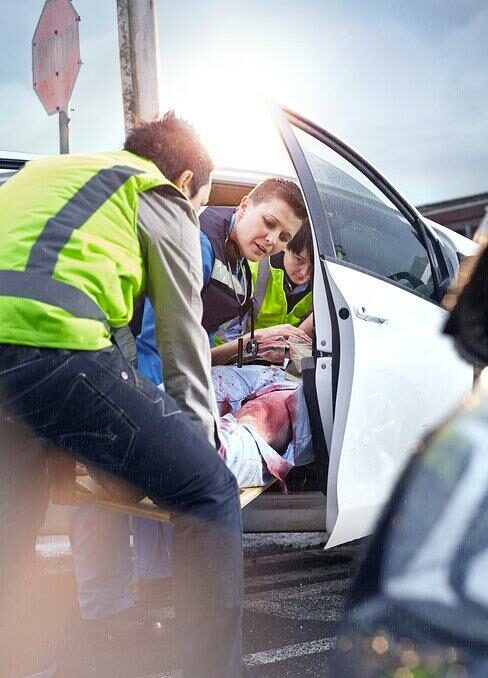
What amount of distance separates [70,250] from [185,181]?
0.50 m

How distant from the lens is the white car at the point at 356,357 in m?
2.74

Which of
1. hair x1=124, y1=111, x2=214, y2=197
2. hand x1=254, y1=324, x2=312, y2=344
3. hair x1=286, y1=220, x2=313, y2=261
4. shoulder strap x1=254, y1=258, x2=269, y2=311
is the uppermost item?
hair x1=124, y1=111, x2=214, y2=197

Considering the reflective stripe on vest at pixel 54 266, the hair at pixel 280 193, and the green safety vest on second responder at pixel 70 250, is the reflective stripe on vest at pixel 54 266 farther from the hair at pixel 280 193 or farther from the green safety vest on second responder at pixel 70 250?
the hair at pixel 280 193

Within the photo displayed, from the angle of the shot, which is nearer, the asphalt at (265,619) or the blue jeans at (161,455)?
the blue jeans at (161,455)

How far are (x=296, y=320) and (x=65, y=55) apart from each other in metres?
1.94

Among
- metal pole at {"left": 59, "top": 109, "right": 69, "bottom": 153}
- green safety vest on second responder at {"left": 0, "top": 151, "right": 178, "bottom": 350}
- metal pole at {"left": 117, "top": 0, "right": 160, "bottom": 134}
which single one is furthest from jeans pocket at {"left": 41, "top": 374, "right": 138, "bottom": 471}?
metal pole at {"left": 59, "top": 109, "right": 69, "bottom": 153}

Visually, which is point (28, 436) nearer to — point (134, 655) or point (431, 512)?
point (134, 655)

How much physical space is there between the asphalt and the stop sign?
7.57 ft

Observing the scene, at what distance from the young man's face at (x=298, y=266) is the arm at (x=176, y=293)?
1.62 meters

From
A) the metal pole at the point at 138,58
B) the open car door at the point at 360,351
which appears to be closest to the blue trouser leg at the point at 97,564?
the open car door at the point at 360,351

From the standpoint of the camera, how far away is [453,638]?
2.09 ft

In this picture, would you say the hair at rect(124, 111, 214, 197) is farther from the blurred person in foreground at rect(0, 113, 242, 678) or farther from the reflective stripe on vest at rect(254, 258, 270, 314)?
the reflective stripe on vest at rect(254, 258, 270, 314)

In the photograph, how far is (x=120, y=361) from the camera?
194cm

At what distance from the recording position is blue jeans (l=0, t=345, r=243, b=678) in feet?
6.02
